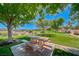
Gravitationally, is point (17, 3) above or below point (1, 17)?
above

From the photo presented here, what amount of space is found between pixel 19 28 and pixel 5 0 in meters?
0.29

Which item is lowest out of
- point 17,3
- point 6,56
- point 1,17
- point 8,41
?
point 6,56

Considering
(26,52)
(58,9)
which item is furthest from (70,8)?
(26,52)

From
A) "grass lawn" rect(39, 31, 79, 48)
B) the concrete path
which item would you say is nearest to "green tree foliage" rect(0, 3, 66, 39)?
"grass lawn" rect(39, 31, 79, 48)

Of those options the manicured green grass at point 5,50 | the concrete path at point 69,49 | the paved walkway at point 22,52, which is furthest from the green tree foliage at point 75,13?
the manicured green grass at point 5,50

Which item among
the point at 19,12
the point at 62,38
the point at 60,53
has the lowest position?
the point at 60,53

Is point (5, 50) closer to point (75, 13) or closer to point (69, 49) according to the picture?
point (69, 49)

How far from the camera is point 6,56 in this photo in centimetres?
207

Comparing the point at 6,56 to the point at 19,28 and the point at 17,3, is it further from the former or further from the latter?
the point at 17,3

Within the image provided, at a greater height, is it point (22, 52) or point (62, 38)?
point (62, 38)

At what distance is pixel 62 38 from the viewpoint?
6.90 feet

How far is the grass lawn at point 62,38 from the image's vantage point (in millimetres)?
2090

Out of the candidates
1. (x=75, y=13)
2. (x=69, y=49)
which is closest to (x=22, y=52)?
A: (x=69, y=49)

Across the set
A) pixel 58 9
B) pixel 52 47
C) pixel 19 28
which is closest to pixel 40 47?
pixel 52 47
